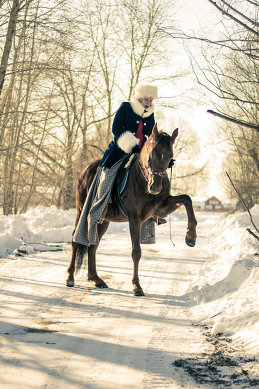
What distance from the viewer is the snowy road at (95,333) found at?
3.02m

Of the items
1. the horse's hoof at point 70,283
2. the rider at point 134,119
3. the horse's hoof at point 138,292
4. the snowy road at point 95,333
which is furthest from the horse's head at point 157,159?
the horse's hoof at point 70,283

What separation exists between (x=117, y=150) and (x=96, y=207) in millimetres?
1005

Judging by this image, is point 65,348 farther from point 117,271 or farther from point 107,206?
point 117,271

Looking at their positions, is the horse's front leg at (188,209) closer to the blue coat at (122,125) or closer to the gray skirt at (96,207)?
the gray skirt at (96,207)

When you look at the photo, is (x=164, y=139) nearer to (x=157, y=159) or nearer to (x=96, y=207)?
(x=157, y=159)

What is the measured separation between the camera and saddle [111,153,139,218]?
21.0ft

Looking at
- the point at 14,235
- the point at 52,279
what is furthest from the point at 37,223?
the point at 52,279

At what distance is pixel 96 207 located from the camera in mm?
6559

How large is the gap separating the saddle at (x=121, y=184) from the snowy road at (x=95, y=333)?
1.24 meters

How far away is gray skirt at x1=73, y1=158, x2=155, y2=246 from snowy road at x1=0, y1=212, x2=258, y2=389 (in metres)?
0.77

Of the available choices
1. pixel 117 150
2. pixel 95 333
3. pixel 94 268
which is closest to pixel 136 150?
pixel 117 150

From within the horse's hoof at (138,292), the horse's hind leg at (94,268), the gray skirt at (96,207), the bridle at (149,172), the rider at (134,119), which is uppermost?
the rider at (134,119)

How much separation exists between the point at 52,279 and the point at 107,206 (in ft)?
5.23

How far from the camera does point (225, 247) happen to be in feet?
34.9
